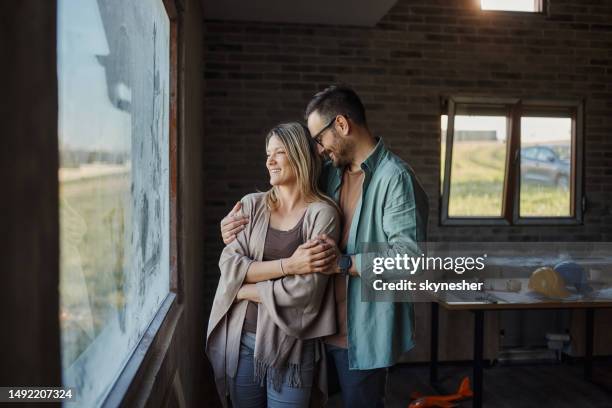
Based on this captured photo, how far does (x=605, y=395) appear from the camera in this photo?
4.20 metres

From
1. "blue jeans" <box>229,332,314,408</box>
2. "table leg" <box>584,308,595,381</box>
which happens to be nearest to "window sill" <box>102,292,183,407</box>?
"blue jeans" <box>229,332,314,408</box>

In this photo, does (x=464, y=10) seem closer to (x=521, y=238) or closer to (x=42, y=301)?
(x=521, y=238)

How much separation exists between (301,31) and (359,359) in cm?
402

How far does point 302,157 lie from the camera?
2021 mm

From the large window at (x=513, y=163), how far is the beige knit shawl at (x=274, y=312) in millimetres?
4006

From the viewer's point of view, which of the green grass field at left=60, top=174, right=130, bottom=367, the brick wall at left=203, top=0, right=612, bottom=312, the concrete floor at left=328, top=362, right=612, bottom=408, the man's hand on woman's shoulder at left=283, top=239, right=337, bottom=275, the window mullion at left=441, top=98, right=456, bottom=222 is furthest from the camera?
the window mullion at left=441, top=98, right=456, bottom=222

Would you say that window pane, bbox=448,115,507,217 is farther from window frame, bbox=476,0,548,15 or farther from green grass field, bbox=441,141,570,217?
window frame, bbox=476,0,548,15

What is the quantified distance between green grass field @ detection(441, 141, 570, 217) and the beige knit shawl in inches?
161

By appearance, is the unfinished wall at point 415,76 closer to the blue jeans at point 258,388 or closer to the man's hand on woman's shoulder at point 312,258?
the blue jeans at point 258,388

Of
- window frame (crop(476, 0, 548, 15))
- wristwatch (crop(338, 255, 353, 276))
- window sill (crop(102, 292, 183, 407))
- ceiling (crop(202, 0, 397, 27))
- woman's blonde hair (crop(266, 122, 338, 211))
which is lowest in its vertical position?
window sill (crop(102, 292, 183, 407))

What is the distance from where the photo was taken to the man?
6.32 feet

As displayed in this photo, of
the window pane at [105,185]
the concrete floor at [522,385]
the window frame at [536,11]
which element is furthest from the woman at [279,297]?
the window frame at [536,11]

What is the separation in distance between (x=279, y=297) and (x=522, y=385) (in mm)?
3324

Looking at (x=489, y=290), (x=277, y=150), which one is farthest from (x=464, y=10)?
(x=277, y=150)
